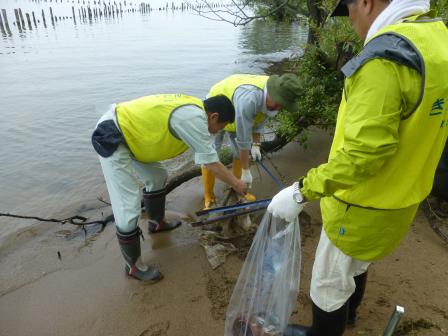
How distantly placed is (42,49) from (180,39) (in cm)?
1055

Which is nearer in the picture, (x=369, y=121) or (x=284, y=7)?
(x=369, y=121)

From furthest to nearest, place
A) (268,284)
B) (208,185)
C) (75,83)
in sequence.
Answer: (75,83)
(208,185)
(268,284)

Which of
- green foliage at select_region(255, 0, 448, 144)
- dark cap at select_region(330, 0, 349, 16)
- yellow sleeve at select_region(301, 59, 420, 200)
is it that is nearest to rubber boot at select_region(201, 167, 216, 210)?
green foliage at select_region(255, 0, 448, 144)

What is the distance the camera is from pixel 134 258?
Result: 318cm

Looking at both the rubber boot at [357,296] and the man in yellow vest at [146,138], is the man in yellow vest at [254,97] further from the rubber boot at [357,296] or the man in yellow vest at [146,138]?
the rubber boot at [357,296]

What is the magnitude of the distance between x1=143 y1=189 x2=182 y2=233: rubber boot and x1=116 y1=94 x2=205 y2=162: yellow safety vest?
34.2 inches

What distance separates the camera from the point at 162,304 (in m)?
2.94

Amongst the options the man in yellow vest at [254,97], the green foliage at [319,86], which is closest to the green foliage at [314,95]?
the green foliage at [319,86]

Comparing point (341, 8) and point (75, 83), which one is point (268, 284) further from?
point (75, 83)

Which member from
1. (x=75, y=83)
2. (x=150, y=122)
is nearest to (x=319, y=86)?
(x=150, y=122)

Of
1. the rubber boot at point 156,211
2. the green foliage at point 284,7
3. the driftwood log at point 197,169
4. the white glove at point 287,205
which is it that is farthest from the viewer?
the green foliage at point 284,7

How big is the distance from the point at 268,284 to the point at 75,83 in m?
13.7

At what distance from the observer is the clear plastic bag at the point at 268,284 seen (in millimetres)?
2139

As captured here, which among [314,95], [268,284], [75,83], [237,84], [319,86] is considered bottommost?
[75,83]
